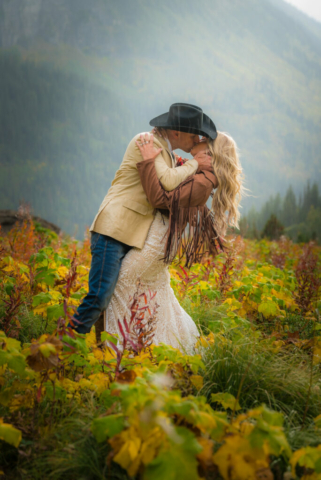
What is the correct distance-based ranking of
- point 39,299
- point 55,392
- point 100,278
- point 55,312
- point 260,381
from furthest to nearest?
point 100,278 < point 39,299 < point 260,381 < point 55,312 < point 55,392

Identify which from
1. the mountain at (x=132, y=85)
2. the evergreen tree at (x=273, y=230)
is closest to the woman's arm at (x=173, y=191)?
the evergreen tree at (x=273, y=230)

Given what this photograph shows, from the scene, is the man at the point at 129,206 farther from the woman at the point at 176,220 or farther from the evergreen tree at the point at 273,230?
the evergreen tree at the point at 273,230

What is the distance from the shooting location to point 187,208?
2391mm

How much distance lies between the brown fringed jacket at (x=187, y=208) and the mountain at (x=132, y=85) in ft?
66.2

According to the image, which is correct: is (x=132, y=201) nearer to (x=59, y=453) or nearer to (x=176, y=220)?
(x=176, y=220)

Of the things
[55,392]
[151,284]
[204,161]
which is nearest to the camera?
[55,392]

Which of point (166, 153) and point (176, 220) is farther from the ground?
point (166, 153)

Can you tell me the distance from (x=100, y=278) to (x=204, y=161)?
1191 millimetres

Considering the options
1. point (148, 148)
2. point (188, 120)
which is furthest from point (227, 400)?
point (188, 120)

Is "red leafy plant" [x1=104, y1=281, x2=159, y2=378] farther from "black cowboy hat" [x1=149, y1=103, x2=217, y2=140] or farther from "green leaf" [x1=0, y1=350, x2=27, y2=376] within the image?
"black cowboy hat" [x1=149, y1=103, x2=217, y2=140]

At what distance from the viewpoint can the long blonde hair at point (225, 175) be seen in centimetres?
245

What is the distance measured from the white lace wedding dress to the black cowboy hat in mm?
698

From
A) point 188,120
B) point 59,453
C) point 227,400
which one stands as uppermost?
point 188,120

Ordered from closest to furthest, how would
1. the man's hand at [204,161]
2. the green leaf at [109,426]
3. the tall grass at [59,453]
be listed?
1. the green leaf at [109,426]
2. the tall grass at [59,453]
3. the man's hand at [204,161]
